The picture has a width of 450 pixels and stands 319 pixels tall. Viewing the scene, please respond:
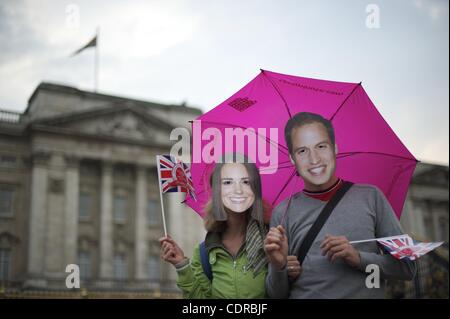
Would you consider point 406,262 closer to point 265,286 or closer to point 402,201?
point 402,201

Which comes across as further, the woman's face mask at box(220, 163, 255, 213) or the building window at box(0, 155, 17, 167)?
the building window at box(0, 155, 17, 167)

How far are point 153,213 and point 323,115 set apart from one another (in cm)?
4054

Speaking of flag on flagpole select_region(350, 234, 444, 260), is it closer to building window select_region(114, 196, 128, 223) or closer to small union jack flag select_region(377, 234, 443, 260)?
small union jack flag select_region(377, 234, 443, 260)

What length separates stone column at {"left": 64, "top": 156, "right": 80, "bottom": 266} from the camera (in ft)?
132

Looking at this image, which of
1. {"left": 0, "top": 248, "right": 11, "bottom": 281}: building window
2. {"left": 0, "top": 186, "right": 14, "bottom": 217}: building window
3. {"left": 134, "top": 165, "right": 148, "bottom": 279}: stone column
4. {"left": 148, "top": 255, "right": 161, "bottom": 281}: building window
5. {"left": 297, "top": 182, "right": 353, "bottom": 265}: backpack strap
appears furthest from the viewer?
{"left": 148, "top": 255, "right": 161, "bottom": 281}: building window

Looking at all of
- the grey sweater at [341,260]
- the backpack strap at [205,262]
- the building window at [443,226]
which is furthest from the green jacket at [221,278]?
the building window at [443,226]

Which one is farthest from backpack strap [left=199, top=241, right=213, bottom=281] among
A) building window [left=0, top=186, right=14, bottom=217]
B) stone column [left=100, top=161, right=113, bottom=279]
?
building window [left=0, top=186, right=14, bottom=217]

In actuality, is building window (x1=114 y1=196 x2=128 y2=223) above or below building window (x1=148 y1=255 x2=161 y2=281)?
above

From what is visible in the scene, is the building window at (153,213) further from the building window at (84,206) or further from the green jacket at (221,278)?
the green jacket at (221,278)

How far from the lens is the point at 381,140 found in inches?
195

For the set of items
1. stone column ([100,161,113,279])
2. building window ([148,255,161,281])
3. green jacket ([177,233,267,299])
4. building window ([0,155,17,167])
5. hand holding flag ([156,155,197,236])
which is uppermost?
building window ([0,155,17,167])

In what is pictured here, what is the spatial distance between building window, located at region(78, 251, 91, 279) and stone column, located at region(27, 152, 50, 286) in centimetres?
302

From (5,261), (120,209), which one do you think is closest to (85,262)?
(120,209)
